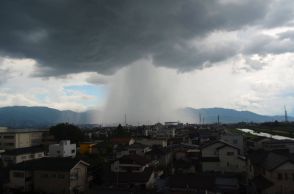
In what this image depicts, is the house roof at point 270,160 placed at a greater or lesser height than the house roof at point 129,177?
greater

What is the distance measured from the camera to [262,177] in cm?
2922

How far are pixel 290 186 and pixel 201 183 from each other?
7.75 m

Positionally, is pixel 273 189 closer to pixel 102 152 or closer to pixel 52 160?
pixel 52 160

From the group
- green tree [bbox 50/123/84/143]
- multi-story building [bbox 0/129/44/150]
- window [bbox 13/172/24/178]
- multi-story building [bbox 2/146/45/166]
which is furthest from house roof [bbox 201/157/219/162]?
multi-story building [bbox 0/129/44/150]

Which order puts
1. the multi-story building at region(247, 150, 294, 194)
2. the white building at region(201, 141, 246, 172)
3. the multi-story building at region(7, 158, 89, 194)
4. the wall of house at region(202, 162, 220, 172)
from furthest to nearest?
1. the white building at region(201, 141, 246, 172)
2. the wall of house at region(202, 162, 220, 172)
3. the multi-story building at region(7, 158, 89, 194)
4. the multi-story building at region(247, 150, 294, 194)

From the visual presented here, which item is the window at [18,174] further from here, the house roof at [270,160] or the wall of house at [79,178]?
the house roof at [270,160]

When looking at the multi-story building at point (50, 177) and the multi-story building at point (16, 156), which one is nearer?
the multi-story building at point (50, 177)

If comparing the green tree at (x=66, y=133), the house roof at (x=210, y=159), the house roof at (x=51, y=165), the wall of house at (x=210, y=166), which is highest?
the green tree at (x=66, y=133)

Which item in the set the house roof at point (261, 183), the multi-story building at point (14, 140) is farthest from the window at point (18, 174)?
the multi-story building at point (14, 140)

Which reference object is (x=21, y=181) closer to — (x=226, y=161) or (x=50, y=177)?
(x=50, y=177)

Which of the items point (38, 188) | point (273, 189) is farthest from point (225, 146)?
point (38, 188)

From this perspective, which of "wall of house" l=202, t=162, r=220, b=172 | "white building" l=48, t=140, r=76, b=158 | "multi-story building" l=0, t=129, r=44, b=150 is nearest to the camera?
"wall of house" l=202, t=162, r=220, b=172

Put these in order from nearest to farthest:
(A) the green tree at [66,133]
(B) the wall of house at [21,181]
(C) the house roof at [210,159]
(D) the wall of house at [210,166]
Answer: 1. (B) the wall of house at [21,181]
2. (D) the wall of house at [210,166]
3. (C) the house roof at [210,159]
4. (A) the green tree at [66,133]

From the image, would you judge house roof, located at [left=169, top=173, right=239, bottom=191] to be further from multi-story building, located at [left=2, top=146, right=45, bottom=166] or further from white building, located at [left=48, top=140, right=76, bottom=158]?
white building, located at [left=48, top=140, right=76, bottom=158]
